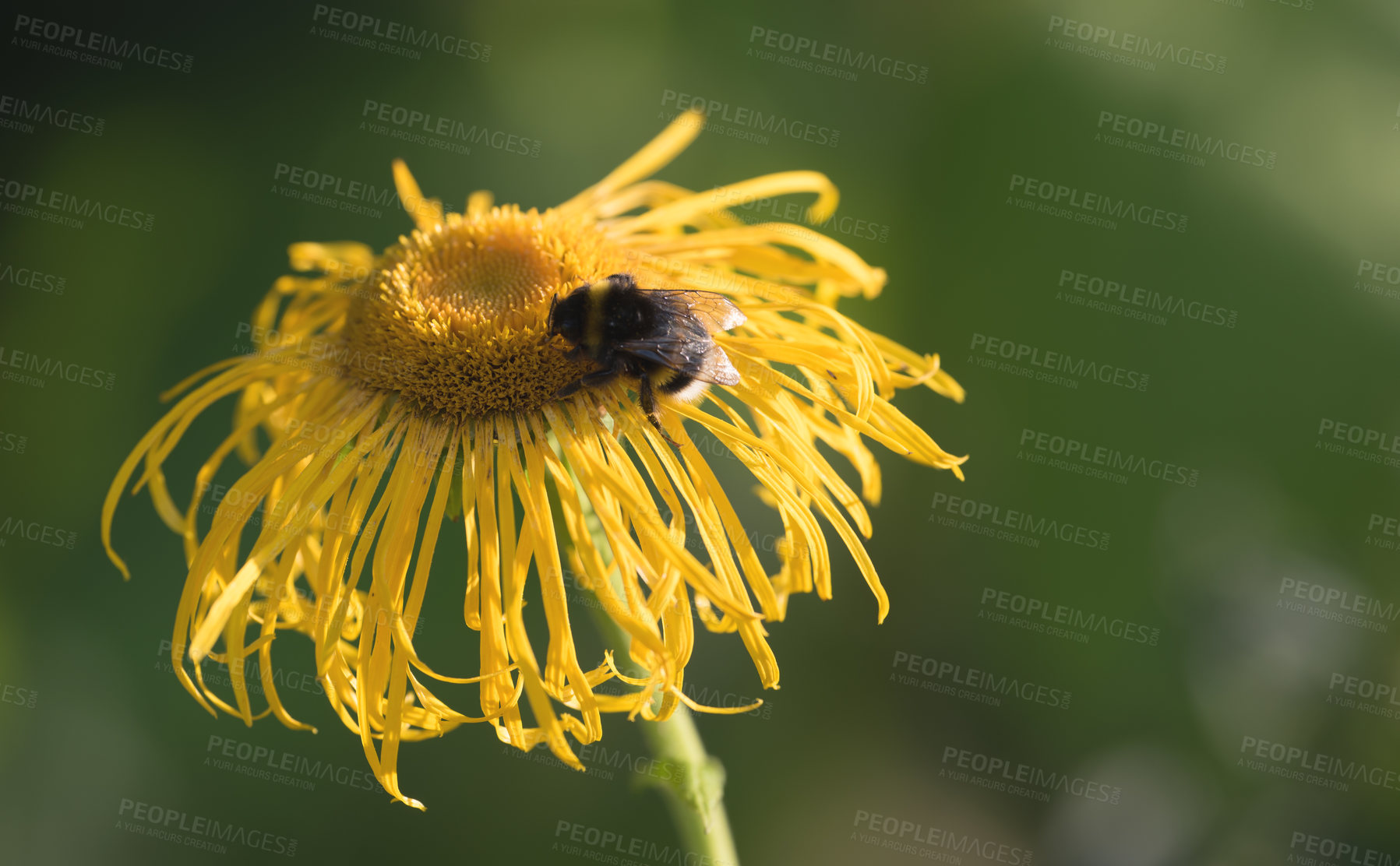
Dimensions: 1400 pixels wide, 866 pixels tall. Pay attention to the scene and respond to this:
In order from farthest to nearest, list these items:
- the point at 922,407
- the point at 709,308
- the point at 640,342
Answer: the point at 922,407, the point at 709,308, the point at 640,342

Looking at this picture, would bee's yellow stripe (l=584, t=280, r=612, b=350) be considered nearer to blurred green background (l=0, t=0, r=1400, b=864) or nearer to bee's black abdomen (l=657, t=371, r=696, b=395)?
bee's black abdomen (l=657, t=371, r=696, b=395)

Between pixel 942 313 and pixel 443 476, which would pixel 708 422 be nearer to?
pixel 443 476

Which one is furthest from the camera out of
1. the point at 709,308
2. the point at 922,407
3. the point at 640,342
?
the point at 922,407

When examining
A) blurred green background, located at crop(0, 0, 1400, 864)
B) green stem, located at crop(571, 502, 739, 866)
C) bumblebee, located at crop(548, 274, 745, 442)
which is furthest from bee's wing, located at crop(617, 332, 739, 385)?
blurred green background, located at crop(0, 0, 1400, 864)

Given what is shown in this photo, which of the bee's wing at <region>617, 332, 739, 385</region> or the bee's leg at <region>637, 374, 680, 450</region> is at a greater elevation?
the bee's wing at <region>617, 332, 739, 385</region>

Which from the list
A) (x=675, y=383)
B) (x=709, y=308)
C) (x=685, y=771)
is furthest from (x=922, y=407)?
(x=685, y=771)

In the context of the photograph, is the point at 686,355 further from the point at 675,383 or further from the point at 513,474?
the point at 513,474
